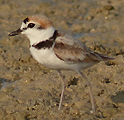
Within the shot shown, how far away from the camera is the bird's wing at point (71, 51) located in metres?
3.52

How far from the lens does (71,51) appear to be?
12.0 ft

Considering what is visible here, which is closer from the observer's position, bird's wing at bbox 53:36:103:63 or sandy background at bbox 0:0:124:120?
bird's wing at bbox 53:36:103:63

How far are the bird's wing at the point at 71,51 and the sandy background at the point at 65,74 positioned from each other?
792 millimetres

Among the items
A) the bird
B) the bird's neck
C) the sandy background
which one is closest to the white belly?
the bird

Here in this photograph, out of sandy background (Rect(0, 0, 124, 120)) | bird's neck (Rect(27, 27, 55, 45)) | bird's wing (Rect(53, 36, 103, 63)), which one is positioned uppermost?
bird's neck (Rect(27, 27, 55, 45))

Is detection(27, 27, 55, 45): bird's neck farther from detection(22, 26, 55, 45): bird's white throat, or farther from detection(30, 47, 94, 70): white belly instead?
detection(30, 47, 94, 70): white belly

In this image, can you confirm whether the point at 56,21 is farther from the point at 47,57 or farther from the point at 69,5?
the point at 47,57

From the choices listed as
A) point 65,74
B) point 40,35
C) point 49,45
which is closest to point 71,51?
point 49,45

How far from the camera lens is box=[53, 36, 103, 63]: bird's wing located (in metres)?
3.52

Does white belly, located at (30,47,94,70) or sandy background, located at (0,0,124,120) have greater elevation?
white belly, located at (30,47,94,70)

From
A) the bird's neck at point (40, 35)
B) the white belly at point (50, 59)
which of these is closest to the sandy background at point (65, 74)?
the white belly at point (50, 59)

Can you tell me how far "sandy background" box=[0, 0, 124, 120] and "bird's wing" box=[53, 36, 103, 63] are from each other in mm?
792

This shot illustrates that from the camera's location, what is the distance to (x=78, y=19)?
23.6ft

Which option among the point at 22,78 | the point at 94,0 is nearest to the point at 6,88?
the point at 22,78
